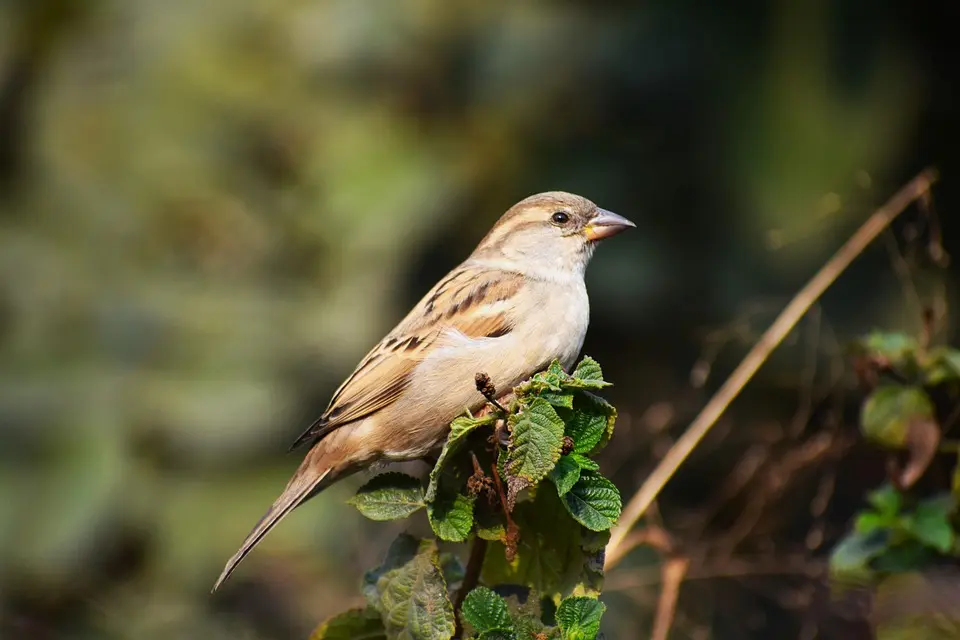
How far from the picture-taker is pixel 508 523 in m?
1.82

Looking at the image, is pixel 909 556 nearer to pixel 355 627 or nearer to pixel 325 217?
pixel 355 627

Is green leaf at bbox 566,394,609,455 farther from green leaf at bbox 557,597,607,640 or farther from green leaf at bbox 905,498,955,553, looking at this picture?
green leaf at bbox 905,498,955,553

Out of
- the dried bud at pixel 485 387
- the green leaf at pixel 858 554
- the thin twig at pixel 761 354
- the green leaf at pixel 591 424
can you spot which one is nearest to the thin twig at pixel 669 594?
the thin twig at pixel 761 354

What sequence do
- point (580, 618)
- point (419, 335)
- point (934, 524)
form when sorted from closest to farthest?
point (580, 618)
point (934, 524)
point (419, 335)

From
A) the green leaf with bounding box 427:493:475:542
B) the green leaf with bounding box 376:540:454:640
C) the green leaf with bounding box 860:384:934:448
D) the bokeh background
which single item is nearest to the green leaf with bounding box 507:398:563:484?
the green leaf with bounding box 427:493:475:542

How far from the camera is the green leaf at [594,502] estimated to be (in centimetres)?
173

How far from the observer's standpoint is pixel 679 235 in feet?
16.3

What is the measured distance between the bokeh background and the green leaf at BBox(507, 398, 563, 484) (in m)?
1.82

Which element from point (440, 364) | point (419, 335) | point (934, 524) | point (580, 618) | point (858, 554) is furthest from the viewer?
point (419, 335)

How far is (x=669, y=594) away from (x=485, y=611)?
84cm

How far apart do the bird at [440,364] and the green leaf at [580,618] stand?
70cm

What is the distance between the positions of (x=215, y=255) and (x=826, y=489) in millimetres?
2883

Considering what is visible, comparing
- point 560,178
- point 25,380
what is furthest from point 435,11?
point 25,380

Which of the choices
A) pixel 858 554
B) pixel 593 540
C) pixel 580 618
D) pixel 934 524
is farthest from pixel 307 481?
pixel 934 524
